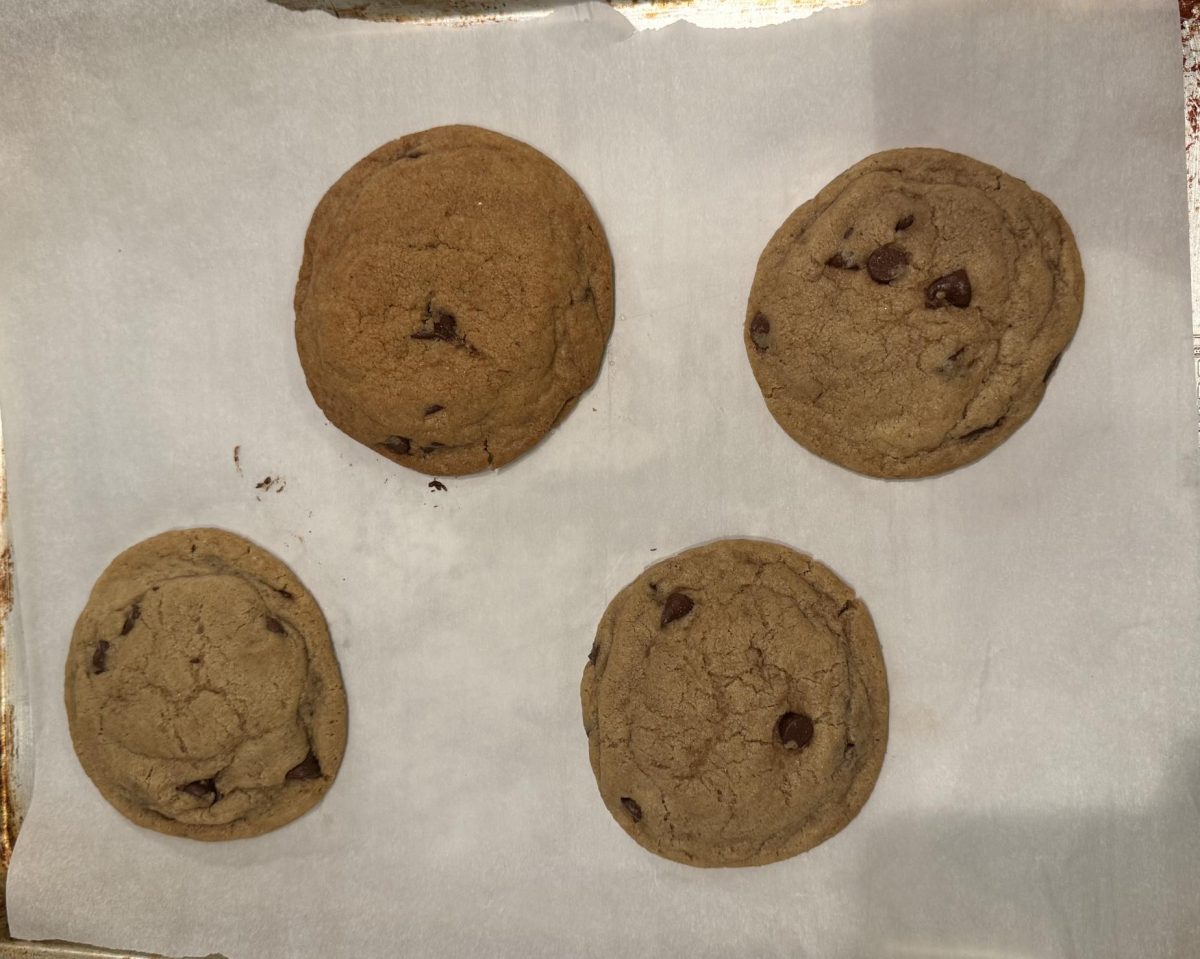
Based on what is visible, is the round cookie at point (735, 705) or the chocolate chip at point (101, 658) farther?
the chocolate chip at point (101, 658)

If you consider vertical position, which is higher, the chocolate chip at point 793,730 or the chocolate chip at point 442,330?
the chocolate chip at point 442,330

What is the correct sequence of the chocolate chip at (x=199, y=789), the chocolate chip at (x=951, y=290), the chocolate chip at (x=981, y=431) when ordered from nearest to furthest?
the chocolate chip at (x=951, y=290), the chocolate chip at (x=981, y=431), the chocolate chip at (x=199, y=789)

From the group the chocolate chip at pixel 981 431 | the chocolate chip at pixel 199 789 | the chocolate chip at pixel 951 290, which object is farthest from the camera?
the chocolate chip at pixel 199 789

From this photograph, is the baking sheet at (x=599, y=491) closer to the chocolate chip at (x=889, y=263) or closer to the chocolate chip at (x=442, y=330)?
the chocolate chip at (x=889, y=263)

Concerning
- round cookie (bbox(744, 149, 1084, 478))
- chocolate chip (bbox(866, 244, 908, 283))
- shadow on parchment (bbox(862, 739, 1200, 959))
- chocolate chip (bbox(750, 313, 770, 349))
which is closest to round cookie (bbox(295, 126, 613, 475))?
chocolate chip (bbox(750, 313, 770, 349))

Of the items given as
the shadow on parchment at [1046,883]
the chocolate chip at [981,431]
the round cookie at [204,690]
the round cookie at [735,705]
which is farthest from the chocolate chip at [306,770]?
the chocolate chip at [981,431]

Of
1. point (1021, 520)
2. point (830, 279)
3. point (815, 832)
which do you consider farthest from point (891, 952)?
point (830, 279)

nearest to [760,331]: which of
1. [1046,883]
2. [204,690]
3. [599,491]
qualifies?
[599,491]

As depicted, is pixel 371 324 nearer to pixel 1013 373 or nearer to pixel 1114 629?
pixel 1013 373

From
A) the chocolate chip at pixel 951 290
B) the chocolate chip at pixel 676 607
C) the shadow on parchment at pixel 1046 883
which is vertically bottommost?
the shadow on parchment at pixel 1046 883
